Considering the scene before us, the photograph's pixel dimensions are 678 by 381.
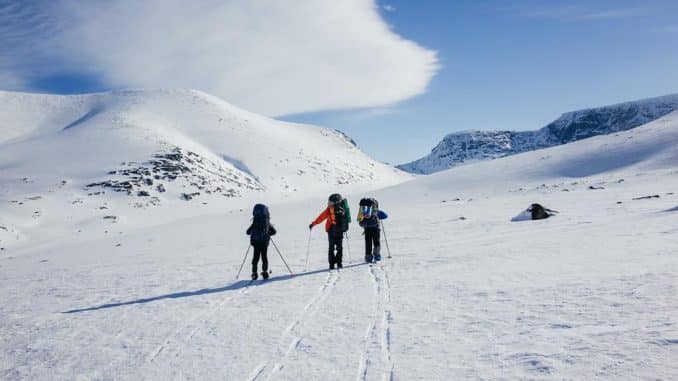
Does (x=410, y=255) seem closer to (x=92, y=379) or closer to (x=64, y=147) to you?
(x=92, y=379)

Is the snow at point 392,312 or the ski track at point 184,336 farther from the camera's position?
the ski track at point 184,336

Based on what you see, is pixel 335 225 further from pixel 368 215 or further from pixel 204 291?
pixel 204 291

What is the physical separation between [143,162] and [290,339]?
7980cm

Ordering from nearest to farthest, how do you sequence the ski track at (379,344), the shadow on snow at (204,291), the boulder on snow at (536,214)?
1. the ski track at (379,344)
2. the shadow on snow at (204,291)
3. the boulder on snow at (536,214)

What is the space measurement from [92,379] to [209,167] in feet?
285

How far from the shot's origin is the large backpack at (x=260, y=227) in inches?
476

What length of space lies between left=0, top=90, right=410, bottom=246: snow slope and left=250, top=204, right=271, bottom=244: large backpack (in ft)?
149

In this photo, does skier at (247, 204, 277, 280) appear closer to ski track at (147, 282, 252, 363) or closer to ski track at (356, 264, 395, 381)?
ski track at (147, 282, 252, 363)

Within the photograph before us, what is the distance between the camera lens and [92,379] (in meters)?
5.99

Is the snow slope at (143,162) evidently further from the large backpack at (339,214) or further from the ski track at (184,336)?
the ski track at (184,336)

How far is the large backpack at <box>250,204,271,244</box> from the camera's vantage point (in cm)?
1209

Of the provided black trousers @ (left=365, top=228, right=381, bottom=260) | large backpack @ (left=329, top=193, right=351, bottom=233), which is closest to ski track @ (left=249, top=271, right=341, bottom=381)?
large backpack @ (left=329, top=193, right=351, bottom=233)

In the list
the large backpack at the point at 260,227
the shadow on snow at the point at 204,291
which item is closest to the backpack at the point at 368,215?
the shadow on snow at the point at 204,291

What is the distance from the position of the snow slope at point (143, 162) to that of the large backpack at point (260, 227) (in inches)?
1788
